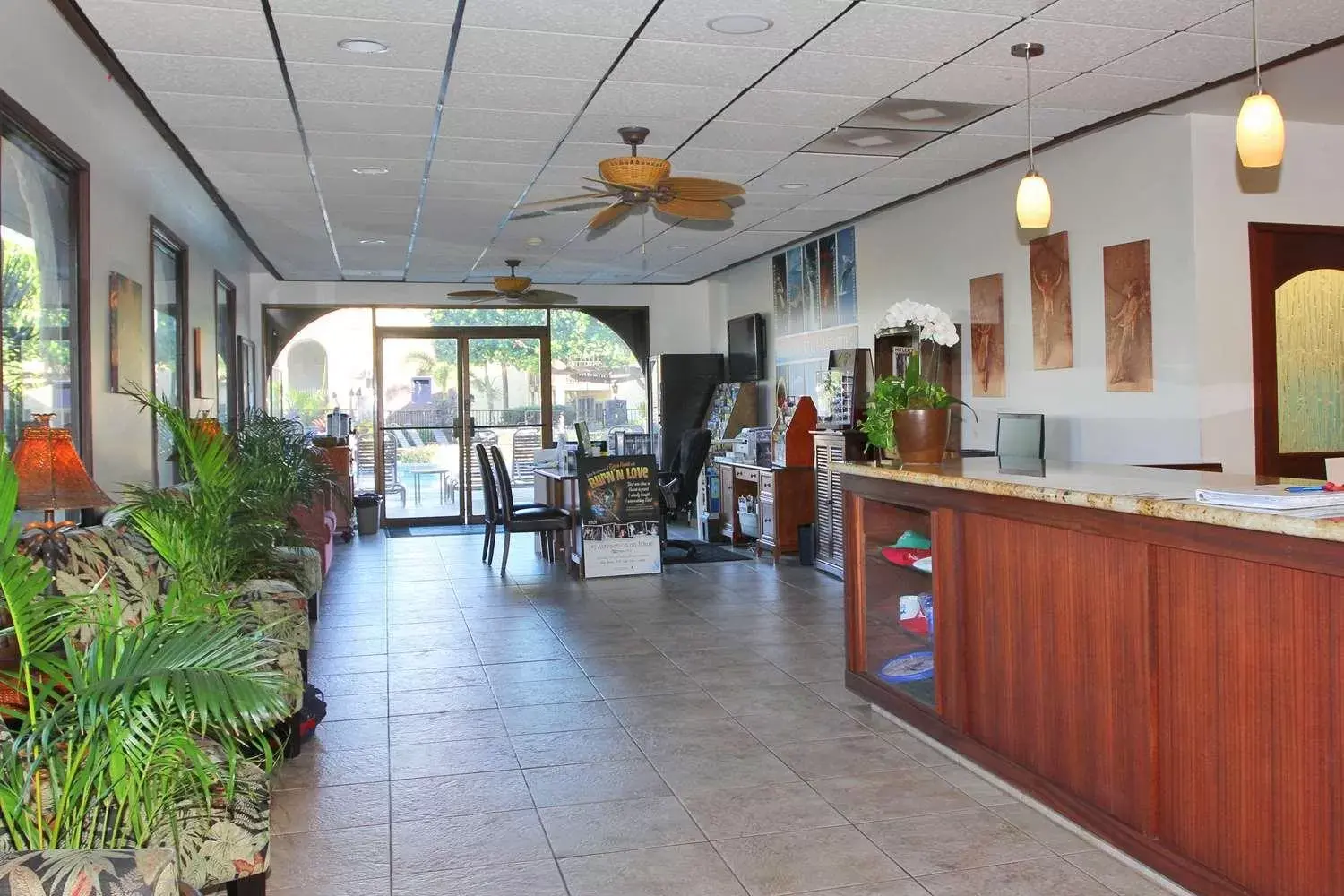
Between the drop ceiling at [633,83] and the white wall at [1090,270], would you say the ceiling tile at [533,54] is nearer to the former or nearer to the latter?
the drop ceiling at [633,83]

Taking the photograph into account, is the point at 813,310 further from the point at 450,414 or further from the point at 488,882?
the point at 488,882

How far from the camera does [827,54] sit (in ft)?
15.6

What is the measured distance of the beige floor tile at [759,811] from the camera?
3350 millimetres

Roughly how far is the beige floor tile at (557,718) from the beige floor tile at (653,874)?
1288 millimetres

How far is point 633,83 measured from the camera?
506 cm

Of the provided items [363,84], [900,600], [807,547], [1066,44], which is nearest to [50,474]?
[363,84]

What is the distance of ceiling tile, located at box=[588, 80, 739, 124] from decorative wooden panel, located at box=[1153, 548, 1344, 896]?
3.27 meters

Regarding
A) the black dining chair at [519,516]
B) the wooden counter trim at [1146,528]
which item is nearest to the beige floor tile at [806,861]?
the wooden counter trim at [1146,528]

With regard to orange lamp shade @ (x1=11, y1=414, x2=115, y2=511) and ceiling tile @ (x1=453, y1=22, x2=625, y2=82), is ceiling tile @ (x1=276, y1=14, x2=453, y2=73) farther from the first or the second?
orange lamp shade @ (x1=11, y1=414, x2=115, y2=511)

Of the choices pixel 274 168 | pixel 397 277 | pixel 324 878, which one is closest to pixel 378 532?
pixel 397 277

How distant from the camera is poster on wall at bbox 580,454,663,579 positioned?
8.28 m

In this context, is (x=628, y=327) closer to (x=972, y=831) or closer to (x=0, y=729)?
(x=972, y=831)

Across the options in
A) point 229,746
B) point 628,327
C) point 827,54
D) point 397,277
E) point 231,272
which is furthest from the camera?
point 628,327

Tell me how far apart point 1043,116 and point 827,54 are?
162 centimetres
